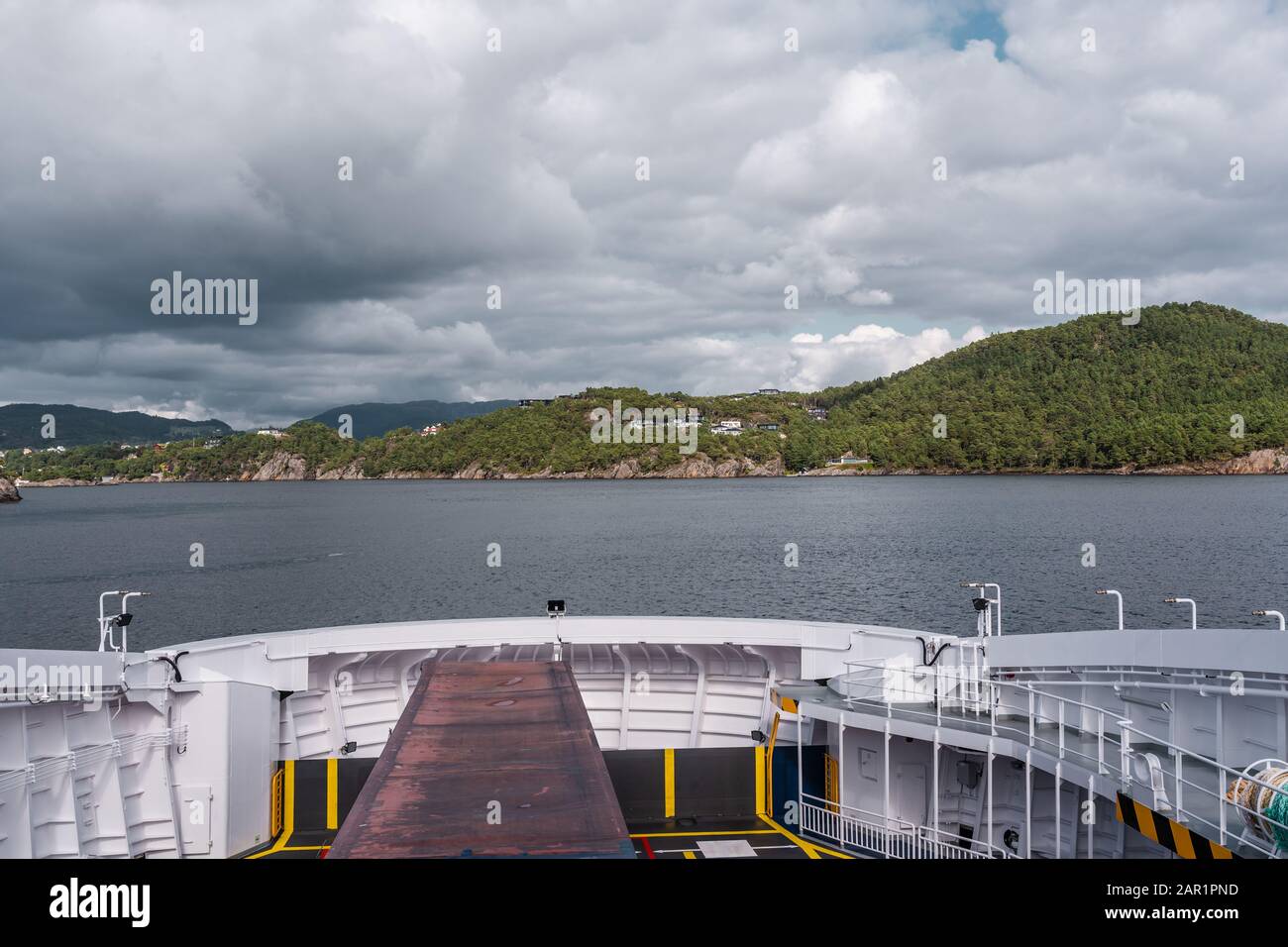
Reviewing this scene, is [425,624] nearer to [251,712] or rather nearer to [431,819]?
[251,712]

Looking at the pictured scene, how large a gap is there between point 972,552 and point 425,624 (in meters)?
63.8

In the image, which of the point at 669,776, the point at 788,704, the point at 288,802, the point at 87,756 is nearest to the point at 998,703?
the point at 788,704

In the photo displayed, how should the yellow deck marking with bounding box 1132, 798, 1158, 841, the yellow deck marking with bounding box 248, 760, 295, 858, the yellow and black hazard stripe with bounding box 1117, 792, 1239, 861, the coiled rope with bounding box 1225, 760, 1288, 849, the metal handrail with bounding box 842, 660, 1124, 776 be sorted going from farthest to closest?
the yellow deck marking with bounding box 248, 760, 295, 858 < the metal handrail with bounding box 842, 660, 1124, 776 < the yellow deck marking with bounding box 1132, 798, 1158, 841 < the yellow and black hazard stripe with bounding box 1117, 792, 1239, 861 < the coiled rope with bounding box 1225, 760, 1288, 849

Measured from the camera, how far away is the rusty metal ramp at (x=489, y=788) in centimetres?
538

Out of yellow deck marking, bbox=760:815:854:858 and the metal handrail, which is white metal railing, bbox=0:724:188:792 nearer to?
yellow deck marking, bbox=760:815:854:858

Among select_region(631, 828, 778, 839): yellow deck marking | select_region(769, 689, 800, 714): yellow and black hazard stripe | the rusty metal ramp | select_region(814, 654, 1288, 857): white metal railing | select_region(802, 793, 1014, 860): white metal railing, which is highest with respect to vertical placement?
the rusty metal ramp

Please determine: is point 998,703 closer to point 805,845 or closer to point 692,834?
point 805,845

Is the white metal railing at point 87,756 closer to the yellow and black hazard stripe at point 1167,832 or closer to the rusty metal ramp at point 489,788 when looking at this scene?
the rusty metal ramp at point 489,788

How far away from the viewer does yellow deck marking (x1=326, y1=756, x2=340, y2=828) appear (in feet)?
47.1

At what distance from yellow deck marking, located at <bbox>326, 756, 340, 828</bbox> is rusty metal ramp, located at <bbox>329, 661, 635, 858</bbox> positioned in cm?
593

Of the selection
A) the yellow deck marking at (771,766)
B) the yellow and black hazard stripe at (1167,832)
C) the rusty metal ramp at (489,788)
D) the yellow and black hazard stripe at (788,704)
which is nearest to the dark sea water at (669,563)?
the yellow deck marking at (771,766)

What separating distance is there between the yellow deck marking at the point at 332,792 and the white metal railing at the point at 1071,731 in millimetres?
8383

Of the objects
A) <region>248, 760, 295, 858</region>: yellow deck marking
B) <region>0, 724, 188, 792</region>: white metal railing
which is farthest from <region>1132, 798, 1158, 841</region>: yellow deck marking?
<region>0, 724, 188, 792</region>: white metal railing

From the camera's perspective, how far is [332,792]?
14414 mm
